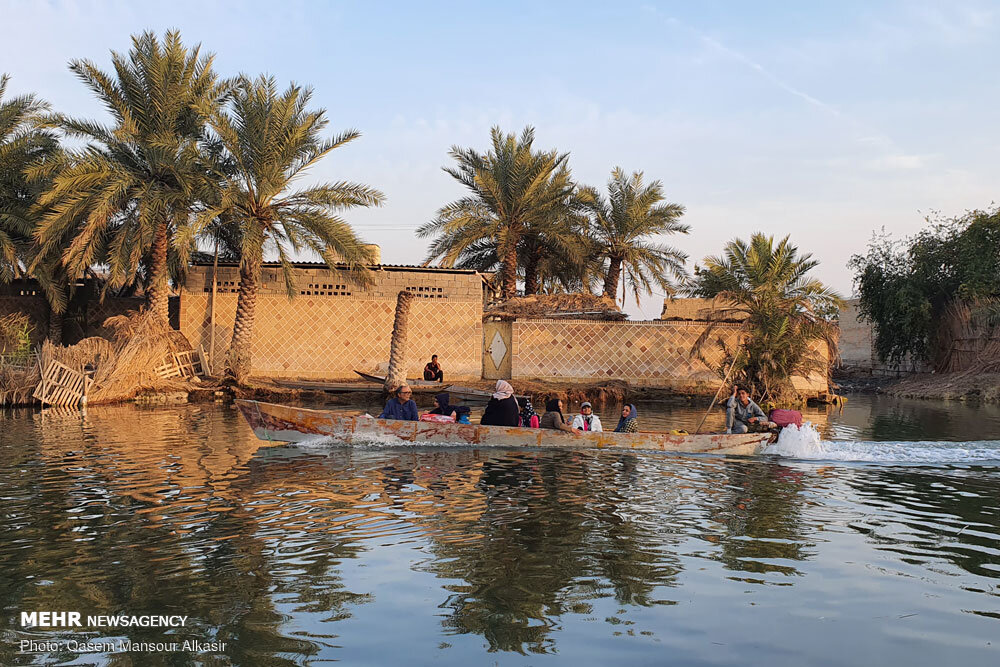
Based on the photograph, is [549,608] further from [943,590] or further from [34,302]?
[34,302]

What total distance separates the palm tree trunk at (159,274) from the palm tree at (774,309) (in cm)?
1677

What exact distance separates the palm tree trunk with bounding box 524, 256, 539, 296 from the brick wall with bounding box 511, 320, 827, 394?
5.26m

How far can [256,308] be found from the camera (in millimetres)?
28031

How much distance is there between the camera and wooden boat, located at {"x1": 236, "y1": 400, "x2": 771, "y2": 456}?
13766mm

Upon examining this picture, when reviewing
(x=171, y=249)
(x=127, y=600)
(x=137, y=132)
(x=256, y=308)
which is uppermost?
(x=137, y=132)

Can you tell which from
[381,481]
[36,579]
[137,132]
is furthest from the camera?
[137,132]

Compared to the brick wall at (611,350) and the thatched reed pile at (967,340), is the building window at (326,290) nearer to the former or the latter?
the brick wall at (611,350)

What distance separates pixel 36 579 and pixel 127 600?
106 cm

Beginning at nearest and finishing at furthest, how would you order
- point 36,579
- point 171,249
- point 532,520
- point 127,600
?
point 127,600, point 36,579, point 532,520, point 171,249

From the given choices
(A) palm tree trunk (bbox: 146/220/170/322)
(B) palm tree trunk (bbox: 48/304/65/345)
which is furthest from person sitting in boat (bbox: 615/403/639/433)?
(B) palm tree trunk (bbox: 48/304/65/345)

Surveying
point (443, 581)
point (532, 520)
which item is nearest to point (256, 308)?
point (532, 520)

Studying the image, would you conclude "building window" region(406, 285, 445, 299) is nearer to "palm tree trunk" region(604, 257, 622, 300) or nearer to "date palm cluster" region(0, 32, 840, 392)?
"date palm cluster" region(0, 32, 840, 392)

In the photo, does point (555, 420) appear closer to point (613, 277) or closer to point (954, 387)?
point (613, 277)

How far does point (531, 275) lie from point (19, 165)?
737 inches
